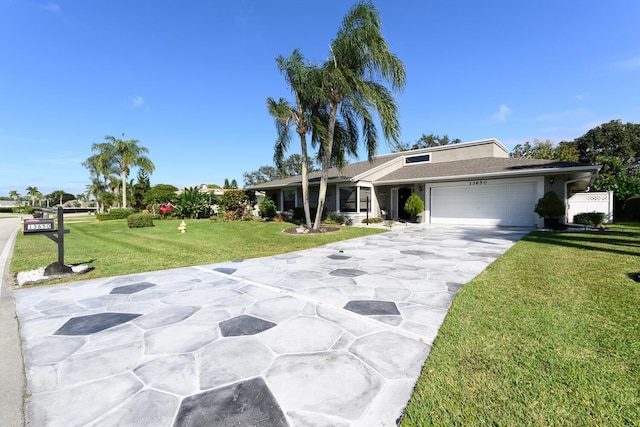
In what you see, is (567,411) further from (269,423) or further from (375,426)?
(269,423)

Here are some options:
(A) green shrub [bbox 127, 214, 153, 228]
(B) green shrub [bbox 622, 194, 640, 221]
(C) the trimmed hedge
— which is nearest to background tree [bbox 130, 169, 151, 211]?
(C) the trimmed hedge

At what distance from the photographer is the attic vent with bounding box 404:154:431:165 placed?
20286mm

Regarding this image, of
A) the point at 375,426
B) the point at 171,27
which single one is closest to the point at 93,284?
the point at 375,426

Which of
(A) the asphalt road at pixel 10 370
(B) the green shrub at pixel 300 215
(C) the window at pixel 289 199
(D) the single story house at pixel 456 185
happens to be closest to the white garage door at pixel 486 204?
(D) the single story house at pixel 456 185

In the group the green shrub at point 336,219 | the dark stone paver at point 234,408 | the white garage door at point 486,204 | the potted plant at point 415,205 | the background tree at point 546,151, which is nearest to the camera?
the dark stone paver at point 234,408

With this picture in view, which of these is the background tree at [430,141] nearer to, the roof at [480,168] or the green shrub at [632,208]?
the roof at [480,168]

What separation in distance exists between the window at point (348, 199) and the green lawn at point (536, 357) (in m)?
12.7

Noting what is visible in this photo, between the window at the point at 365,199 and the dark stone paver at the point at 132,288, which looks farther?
the window at the point at 365,199

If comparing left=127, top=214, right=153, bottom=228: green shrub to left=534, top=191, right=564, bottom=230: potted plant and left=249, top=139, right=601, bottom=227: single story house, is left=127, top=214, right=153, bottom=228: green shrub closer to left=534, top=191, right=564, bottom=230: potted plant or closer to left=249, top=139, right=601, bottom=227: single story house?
left=249, top=139, right=601, bottom=227: single story house

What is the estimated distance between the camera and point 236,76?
15.6 metres

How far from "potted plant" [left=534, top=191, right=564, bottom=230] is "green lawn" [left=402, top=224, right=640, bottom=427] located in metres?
8.41

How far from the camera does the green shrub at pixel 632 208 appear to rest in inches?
619

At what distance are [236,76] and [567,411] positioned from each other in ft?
58.4

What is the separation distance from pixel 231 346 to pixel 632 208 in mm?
23537
